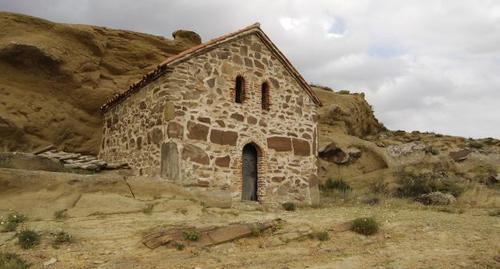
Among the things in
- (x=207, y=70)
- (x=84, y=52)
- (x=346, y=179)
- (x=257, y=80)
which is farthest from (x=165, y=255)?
(x=346, y=179)

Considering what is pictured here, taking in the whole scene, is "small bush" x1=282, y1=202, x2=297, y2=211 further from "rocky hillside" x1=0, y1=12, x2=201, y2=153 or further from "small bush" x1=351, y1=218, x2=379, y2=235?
"rocky hillside" x1=0, y1=12, x2=201, y2=153

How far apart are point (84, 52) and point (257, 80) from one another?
24.4 ft

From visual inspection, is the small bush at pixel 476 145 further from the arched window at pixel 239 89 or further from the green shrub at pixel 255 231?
the green shrub at pixel 255 231

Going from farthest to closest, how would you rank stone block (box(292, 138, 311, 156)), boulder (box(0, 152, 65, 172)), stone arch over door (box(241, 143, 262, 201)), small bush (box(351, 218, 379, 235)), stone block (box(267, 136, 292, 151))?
stone block (box(292, 138, 311, 156)) < stone block (box(267, 136, 292, 151)) < stone arch over door (box(241, 143, 262, 201)) < boulder (box(0, 152, 65, 172)) < small bush (box(351, 218, 379, 235))

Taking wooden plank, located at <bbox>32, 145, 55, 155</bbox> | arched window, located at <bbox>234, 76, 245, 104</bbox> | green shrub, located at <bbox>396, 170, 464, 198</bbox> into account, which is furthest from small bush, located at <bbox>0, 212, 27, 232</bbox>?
green shrub, located at <bbox>396, 170, 464, 198</bbox>

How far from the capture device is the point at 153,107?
14.3 metres

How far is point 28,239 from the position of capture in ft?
27.5

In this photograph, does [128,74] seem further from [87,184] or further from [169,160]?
[87,184]

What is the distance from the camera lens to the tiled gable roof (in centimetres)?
1379

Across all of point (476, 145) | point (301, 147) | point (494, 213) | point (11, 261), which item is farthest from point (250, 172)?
point (476, 145)

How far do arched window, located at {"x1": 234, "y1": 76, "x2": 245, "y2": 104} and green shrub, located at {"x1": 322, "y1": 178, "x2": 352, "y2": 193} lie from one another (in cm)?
869

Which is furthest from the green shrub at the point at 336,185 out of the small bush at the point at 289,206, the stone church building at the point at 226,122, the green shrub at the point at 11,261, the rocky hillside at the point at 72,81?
the green shrub at the point at 11,261

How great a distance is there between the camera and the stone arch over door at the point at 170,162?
1323cm

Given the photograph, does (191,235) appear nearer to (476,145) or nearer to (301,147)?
(301,147)
